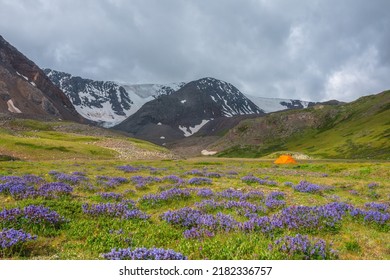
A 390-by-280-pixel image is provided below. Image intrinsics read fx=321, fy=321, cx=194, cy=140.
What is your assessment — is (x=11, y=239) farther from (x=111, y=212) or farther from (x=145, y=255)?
(x=111, y=212)

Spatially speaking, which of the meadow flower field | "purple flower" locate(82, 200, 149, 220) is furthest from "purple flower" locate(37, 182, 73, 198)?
"purple flower" locate(82, 200, 149, 220)

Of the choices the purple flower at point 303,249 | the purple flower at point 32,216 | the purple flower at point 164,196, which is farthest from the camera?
the purple flower at point 164,196

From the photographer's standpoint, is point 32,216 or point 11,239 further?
point 32,216

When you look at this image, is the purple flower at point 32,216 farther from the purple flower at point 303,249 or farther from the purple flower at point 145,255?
the purple flower at point 303,249

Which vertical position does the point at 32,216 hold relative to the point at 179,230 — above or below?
above

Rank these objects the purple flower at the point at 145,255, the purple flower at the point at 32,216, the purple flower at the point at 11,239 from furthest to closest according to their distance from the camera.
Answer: the purple flower at the point at 32,216
the purple flower at the point at 11,239
the purple flower at the point at 145,255

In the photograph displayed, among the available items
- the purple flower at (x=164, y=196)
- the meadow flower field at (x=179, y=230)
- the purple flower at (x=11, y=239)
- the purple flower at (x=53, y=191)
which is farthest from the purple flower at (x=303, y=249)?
the purple flower at (x=53, y=191)

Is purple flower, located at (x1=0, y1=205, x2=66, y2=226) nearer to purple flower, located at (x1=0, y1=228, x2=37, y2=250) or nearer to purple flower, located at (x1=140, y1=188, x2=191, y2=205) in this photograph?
purple flower, located at (x1=0, y1=228, x2=37, y2=250)

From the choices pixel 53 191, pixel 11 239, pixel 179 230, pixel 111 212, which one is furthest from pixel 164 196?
pixel 11 239

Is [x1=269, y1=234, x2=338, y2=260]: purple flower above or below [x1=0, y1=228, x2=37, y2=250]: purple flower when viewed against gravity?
above

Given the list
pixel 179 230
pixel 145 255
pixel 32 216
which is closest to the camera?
pixel 145 255

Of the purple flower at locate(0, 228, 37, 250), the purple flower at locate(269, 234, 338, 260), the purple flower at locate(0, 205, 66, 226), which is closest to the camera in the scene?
the purple flower at locate(0, 228, 37, 250)

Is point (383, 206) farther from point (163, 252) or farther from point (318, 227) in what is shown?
point (163, 252)
